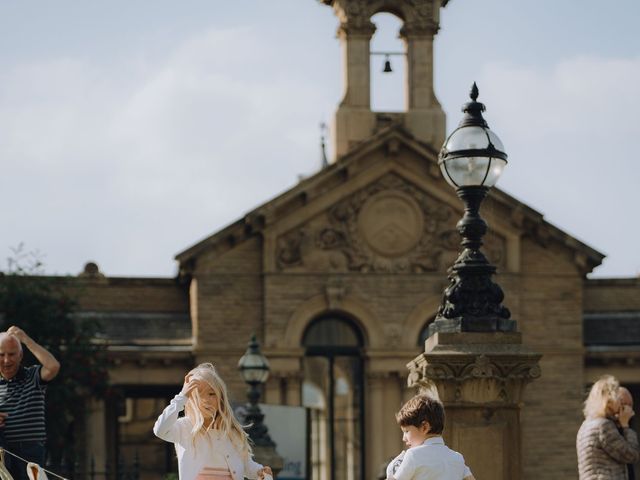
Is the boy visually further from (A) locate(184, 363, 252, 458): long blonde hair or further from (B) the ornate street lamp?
(B) the ornate street lamp

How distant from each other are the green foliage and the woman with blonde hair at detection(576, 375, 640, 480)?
25.7 m

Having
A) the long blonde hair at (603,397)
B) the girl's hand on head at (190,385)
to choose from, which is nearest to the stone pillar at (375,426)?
the long blonde hair at (603,397)

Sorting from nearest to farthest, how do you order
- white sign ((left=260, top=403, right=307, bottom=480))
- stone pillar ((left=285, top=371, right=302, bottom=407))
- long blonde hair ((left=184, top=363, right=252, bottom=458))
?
long blonde hair ((left=184, top=363, right=252, bottom=458))
white sign ((left=260, top=403, right=307, bottom=480))
stone pillar ((left=285, top=371, right=302, bottom=407))

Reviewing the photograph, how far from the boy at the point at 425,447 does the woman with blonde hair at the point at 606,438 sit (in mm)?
3649

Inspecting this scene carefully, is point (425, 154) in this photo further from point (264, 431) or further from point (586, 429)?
point (586, 429)

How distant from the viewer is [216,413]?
485 inches

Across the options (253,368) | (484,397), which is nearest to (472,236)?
(484,397)

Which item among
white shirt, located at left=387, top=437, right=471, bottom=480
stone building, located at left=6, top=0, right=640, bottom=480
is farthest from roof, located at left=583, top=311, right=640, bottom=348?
white shirt, located at left=387, top=437, right=471, bottom=480

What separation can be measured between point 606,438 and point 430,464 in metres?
3.77

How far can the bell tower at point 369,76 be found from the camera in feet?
148

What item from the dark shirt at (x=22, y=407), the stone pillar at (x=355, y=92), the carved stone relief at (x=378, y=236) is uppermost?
the stone pillar at (x=355, y=92)

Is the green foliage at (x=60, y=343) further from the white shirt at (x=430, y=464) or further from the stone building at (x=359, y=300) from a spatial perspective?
the white shirt at (x=430, y=464)

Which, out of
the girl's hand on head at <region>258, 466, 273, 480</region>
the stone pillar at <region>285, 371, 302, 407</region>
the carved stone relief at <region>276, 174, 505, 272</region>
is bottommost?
the girl's hand on head at <region>258, 466, 273, 480</region>

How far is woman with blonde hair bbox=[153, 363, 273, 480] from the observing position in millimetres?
12281
